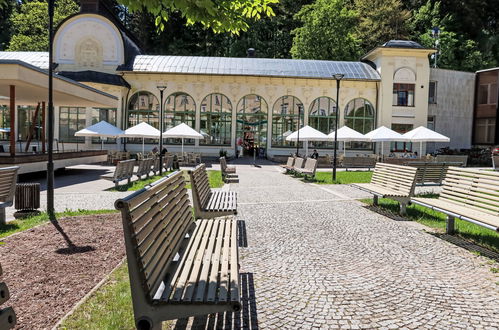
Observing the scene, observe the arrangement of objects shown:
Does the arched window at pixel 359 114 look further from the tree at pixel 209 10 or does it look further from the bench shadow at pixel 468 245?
the tree at pixel 209 10

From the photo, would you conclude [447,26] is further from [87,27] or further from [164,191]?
[164,191]

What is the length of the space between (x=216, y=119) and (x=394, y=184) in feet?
91.4

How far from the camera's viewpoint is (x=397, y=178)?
9.29 meters

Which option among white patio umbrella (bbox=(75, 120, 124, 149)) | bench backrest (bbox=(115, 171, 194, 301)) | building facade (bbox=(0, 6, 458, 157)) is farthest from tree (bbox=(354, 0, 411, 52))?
bench backrest (bbox=(115, 171, 194, 301))

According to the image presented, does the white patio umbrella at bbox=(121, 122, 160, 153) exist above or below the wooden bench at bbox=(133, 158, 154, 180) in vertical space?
above

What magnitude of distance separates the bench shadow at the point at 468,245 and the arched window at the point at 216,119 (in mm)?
29882

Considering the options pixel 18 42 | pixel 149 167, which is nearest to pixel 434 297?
pixel 149 167

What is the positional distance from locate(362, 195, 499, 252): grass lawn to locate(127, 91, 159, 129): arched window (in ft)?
90.8

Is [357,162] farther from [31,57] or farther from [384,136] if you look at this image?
[31,57]

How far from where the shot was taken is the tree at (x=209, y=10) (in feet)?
16.6

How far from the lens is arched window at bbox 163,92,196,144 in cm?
3584

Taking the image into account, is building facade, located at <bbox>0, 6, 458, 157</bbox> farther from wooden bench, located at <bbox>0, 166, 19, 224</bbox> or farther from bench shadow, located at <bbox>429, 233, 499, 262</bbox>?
bench shadow, located at <bbox>429, 233, 499, 262</bbox>

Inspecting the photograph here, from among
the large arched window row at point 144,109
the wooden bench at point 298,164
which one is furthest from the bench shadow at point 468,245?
the large arched window row at point 144,109

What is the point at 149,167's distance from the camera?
17.2 m
